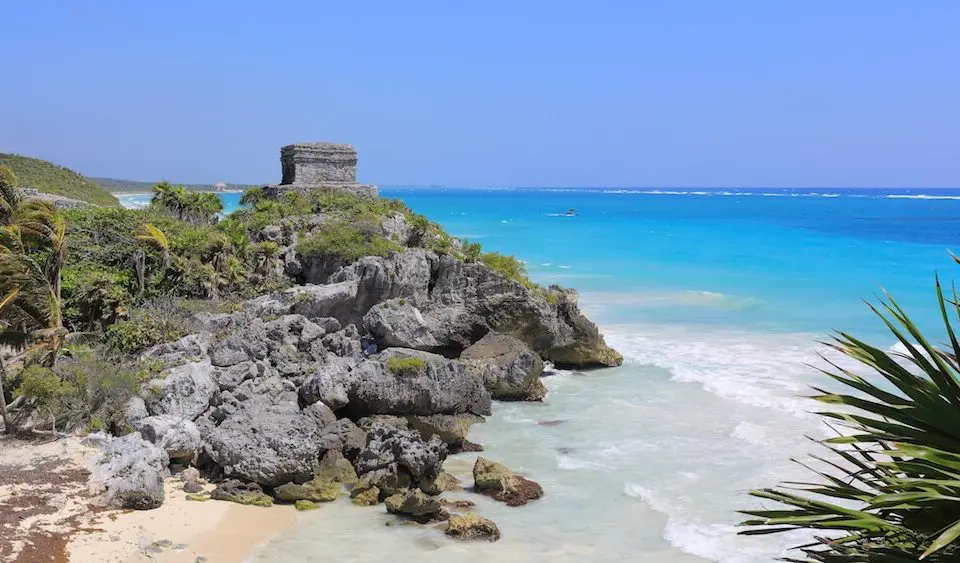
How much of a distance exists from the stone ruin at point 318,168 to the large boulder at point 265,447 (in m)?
15.2

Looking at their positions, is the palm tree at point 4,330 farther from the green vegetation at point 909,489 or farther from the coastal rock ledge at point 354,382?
the green vegetation at point 909,489

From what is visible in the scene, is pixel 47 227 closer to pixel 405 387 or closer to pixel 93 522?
pixel 93 522

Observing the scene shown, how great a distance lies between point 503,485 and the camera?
442 inches

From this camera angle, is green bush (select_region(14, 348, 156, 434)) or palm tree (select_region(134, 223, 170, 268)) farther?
palm tree (select_region(134, 223, 170, 268))

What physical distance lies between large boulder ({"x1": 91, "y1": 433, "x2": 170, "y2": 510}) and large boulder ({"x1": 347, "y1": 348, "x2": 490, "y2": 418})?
3.67 meters

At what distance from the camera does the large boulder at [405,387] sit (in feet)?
45.0

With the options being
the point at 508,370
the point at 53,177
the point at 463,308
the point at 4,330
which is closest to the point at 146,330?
the point at 4,330

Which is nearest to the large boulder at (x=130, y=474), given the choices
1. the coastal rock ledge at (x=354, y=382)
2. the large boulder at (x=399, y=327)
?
the coastal rock ledge at (x=354, y=382)

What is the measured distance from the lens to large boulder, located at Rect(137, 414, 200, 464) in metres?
11.4

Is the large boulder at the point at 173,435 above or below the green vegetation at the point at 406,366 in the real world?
below

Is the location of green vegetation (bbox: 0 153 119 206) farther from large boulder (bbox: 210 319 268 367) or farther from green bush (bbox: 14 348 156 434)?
green bush (bbox: 14 348 156 434)

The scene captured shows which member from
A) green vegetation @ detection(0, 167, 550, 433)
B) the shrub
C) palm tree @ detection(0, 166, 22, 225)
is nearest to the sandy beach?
green vegetation @ detection(0, 167, 550, 433)

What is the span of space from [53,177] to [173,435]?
122 feet

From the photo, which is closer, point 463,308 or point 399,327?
point 399,327
